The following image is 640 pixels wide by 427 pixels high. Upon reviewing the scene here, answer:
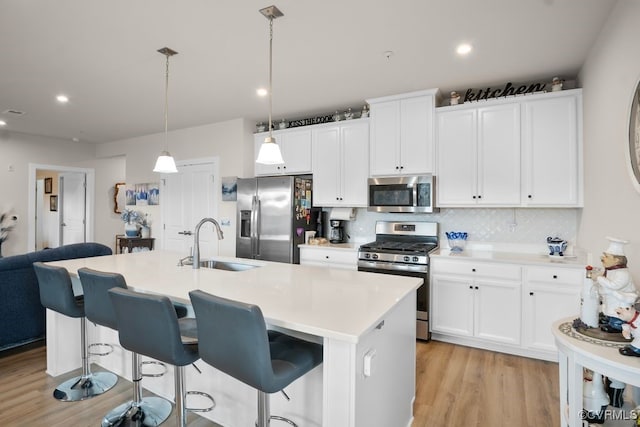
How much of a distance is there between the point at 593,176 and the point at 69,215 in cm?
857

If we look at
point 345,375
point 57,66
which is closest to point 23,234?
point 57,66

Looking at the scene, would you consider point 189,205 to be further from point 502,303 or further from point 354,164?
point 502,303

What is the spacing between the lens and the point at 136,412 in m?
2.07

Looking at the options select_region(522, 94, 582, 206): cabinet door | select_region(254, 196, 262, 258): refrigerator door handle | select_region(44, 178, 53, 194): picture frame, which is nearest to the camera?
select_region(522, 94, 582, 206): cabinet door

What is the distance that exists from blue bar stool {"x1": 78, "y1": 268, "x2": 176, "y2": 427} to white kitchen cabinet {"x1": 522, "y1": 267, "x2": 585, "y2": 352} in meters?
2.99

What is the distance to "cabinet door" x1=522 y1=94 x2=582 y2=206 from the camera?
9.75 ft

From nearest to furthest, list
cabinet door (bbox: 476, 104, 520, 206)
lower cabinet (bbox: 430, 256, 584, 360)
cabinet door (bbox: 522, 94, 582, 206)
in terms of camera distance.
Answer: lower cabinet (bbox: 430, 256, 584, 360) < cabinet door (bbox: 522, 94, 582, 206) < cabinet door (bbox: 476, 104, 520, 206)

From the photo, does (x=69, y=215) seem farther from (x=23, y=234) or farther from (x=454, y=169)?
(x=454, y=169)

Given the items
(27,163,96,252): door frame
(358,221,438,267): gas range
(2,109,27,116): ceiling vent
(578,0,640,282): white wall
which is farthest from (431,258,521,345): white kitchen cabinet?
(27,163,96,252): door frame

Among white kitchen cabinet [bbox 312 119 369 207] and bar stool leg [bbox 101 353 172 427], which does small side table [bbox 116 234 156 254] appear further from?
bar stool leg [bbox 101 353 172 427]

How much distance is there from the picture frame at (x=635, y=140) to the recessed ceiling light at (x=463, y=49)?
1.18 meters

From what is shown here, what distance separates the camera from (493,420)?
6.98ft

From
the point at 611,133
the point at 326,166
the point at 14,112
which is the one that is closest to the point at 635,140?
the point at 611,133

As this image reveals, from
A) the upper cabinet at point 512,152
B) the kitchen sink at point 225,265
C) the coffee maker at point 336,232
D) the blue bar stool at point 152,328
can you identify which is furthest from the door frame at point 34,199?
the upper cabinet at point 512,152
